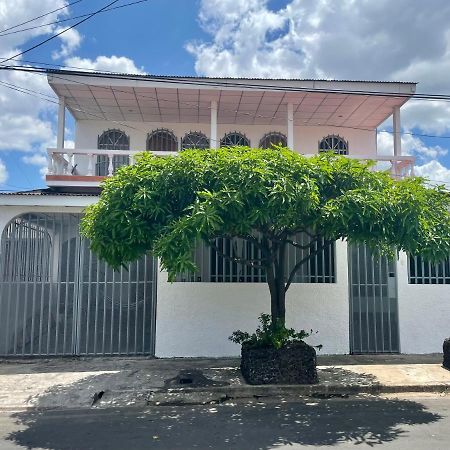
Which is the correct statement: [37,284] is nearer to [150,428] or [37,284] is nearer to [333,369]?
[150,428]

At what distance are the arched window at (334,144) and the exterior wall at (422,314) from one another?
524 cm

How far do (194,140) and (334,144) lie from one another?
4339mm

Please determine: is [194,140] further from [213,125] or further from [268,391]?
[268,391]

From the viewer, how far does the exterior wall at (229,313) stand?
9461mm

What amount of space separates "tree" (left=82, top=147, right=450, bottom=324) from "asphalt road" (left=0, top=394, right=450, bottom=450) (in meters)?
1.98

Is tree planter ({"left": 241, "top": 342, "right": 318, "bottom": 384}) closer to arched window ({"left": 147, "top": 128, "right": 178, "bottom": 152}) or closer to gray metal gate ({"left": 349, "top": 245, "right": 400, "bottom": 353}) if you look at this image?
gray metal gate ({"left": 349, "top": 245, "right": 400, "bottom": 353})

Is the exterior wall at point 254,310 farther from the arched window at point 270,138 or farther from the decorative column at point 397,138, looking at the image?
the arched window at point 270,138

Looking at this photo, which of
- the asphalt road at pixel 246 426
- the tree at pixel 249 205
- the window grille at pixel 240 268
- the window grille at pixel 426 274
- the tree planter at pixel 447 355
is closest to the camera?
the asphalt road at pixel 246 426

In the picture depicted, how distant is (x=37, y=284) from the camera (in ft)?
30.9

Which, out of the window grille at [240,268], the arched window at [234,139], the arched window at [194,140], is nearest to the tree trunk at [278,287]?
the window grille at [240,268]

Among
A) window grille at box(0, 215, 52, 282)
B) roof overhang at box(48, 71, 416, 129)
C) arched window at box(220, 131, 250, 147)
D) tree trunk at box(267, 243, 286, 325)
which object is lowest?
tree trunk at box(267, 243, 286, 325)

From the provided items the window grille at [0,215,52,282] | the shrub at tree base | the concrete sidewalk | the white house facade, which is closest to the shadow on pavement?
the concrete sidewalk

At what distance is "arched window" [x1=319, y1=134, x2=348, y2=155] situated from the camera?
14.2 m

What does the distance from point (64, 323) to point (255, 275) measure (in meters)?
4.06
